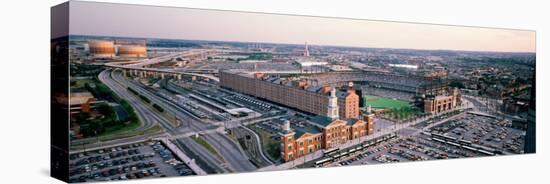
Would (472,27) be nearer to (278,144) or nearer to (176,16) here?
(278,144)

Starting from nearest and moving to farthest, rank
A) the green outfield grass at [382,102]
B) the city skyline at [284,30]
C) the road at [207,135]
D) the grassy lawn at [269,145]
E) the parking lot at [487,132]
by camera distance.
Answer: the city skyline at [284,30] < the road at [207,135] < the grassy lawn at [269,145] < the green outfield grass at [382,102] < the parking lot at [487,132]

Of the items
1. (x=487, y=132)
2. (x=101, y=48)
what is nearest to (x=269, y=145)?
(x=101, y=48)

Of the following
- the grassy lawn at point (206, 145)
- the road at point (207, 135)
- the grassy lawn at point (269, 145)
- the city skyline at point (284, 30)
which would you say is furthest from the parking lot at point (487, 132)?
the grassy lawn at point (206, 145)

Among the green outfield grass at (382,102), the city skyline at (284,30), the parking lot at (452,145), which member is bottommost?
the parking lot at (452,145)

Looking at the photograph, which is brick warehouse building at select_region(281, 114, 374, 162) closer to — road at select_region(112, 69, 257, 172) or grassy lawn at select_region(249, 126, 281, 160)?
grassy lawn at select_region(249, 126, 281, 160)

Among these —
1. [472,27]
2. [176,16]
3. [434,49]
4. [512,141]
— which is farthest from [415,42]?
[176,16]

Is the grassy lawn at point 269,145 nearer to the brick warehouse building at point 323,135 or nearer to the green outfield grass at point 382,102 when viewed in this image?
the brick warehouse building at point 323,135

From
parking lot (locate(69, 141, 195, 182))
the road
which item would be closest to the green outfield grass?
the road

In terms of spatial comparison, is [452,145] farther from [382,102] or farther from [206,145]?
[206,145]
